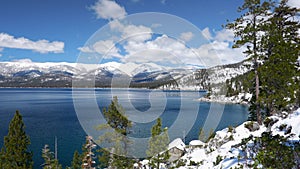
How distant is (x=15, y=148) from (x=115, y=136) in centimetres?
1094

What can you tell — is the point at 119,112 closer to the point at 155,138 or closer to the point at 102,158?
the point at 102,158

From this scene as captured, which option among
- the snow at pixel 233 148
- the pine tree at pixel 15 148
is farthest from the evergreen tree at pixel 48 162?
the snow at pixel 233 148

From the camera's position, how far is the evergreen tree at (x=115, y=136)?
21750 millimetres

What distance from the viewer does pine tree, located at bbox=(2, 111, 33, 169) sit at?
24.0 metres

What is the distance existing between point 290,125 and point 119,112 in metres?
14.4

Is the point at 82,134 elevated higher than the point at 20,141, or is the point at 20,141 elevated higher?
the point at 20,141

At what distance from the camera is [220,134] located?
77.2 feet

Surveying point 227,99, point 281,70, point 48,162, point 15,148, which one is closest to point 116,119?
point 48,162

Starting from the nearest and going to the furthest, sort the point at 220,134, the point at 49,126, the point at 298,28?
the point at 298,28, the point at 220,134, the point at 49,126

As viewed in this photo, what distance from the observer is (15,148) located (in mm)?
24281

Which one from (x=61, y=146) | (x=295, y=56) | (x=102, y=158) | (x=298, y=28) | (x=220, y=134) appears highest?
(x=298, y=28)

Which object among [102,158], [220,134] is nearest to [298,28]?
[220,134]

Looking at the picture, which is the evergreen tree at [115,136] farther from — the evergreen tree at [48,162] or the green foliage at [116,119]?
the evergreen tree at [48,162]

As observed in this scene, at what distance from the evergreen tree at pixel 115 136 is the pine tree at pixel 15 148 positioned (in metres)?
8.57
